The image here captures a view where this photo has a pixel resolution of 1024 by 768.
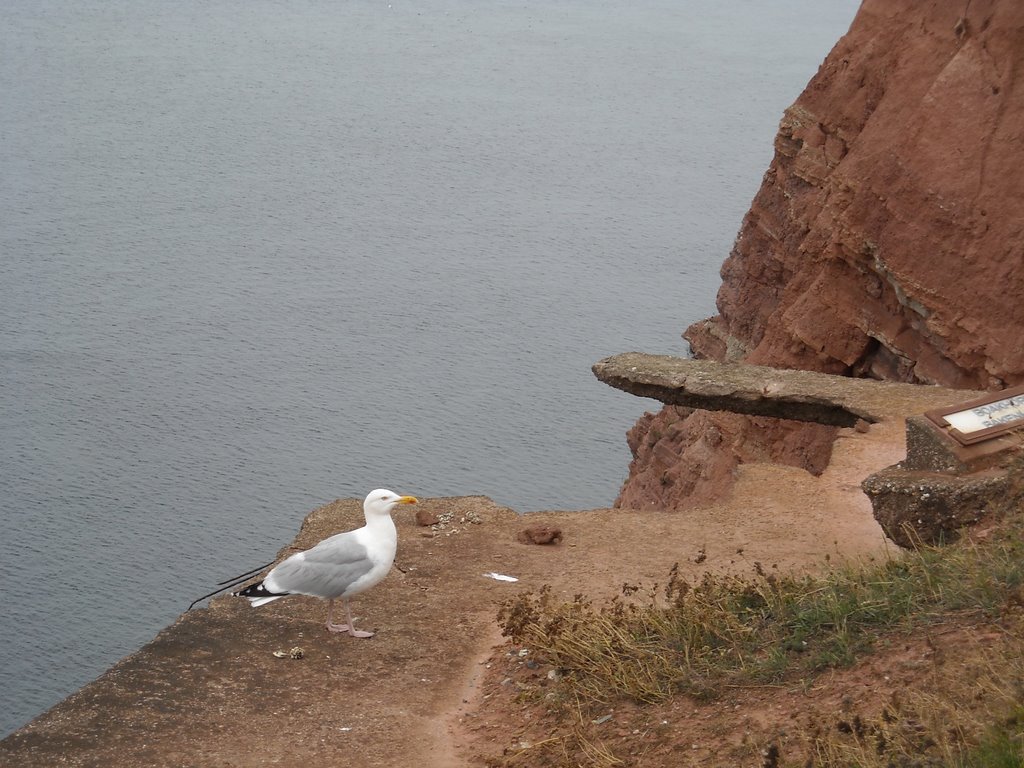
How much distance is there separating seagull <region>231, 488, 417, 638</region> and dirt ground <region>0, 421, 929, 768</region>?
37 centimetres

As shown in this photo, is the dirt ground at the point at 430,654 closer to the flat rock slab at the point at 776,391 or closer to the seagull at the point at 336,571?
the seagull at the point at 336,571

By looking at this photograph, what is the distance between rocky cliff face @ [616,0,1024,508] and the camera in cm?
1391

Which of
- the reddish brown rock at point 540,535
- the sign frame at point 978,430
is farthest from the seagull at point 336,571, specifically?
the sign frame at point 978,430

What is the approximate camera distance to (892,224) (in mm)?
14867

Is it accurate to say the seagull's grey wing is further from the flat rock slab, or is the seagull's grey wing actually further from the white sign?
the flat rock slab

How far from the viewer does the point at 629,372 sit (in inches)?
526

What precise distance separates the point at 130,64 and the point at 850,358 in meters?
27.3

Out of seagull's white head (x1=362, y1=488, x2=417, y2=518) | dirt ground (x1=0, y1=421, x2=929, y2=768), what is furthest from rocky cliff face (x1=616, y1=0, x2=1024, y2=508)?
seagull's white head (x1=362, y1=488, x2=417, y2=518)

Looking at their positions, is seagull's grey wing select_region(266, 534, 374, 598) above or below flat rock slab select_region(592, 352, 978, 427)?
below

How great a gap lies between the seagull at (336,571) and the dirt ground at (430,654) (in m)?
0.37

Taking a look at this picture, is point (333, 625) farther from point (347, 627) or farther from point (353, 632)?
point (353, 632)

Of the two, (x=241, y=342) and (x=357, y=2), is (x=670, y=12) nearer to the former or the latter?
(x=357, y=2)

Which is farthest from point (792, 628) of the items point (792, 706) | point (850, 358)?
point (850, 358)

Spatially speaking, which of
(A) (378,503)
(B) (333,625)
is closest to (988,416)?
(A) (378,503)
